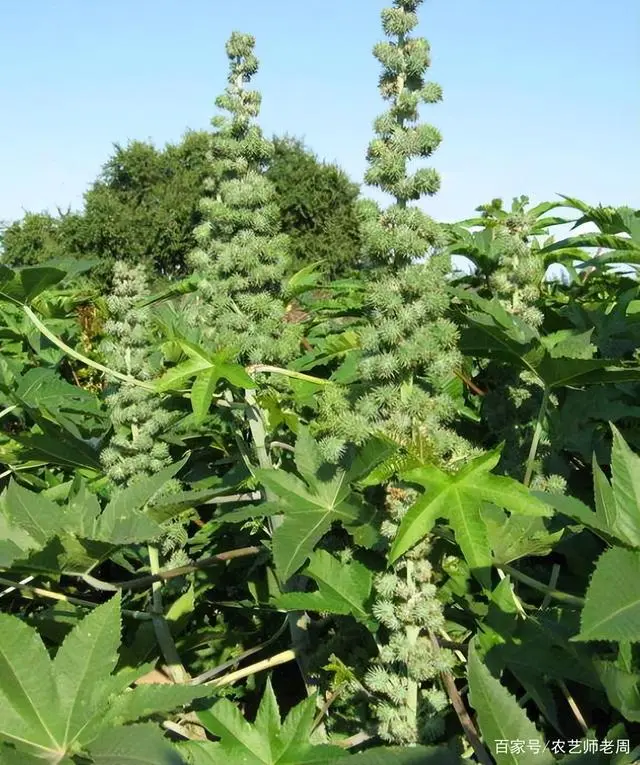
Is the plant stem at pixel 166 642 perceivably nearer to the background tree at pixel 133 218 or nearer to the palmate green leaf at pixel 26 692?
the palmate green leaf at pixel 26 692

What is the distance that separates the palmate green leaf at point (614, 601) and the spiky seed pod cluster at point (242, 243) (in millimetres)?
1250

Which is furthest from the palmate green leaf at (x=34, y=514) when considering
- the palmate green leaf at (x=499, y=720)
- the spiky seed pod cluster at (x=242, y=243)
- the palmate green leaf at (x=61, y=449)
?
the palmate green leaf at (x=499, y=720)

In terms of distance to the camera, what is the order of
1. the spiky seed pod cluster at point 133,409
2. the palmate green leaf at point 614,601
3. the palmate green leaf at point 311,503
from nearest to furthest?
the palmate green leaf at point 614,601 < the palmate green leaf at point 311,503 < the spiky seed pod cluster at point 133,409

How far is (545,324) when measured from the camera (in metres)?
3.11

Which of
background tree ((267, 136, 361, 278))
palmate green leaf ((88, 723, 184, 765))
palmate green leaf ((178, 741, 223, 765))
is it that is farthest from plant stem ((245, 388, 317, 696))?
background tree ((267, 136, 361, 278))

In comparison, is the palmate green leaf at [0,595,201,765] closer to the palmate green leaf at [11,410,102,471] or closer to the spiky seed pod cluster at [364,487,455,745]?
the spiky seed pod cluster at [364,487,455,745]

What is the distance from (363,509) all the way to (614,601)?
695 mm

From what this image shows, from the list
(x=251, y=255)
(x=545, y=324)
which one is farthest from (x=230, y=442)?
(x=545, y=324)

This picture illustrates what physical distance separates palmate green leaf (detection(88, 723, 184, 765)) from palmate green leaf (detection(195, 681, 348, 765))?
224 mm

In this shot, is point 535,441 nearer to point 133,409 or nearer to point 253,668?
point 253,668

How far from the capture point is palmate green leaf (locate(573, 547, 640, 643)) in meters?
1.45

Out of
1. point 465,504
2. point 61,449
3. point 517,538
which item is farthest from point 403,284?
point 61,449

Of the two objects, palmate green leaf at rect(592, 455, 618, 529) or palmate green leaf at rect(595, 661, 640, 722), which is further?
palmate green leaf at rect(592, 455, 618, 529)

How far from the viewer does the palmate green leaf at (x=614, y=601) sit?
145cm
